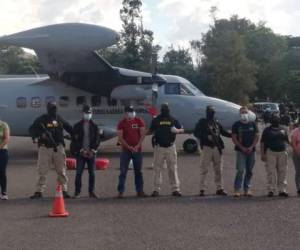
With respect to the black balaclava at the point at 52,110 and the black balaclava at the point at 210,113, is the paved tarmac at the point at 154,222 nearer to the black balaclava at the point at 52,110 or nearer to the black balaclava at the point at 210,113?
the black balaclava at the point at 210,113

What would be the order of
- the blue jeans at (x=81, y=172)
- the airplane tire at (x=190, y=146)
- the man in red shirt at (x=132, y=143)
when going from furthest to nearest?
the airplane tire at (x=190, y=146) < the man in red shirt at (x=132, y=143) < the blue jeans at (x=81, y=172)

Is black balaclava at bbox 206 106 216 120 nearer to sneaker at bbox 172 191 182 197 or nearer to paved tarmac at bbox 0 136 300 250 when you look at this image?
paved tarmac at bbox 0 136 300 250

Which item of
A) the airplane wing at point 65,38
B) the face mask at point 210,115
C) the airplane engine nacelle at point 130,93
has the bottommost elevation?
the face mask at point 210,115

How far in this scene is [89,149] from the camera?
13438mm

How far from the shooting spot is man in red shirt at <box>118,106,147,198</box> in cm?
1338

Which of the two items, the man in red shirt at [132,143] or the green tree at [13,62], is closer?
the man in red shirt at [132,143]

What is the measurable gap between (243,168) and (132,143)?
2256 mm

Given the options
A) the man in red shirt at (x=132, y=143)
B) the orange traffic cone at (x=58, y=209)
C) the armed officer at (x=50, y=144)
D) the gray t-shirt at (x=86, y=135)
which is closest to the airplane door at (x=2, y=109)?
the armed officer at (x=50, y=144)

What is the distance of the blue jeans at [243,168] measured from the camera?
13125 millimetres

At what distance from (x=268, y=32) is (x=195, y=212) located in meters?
82.5

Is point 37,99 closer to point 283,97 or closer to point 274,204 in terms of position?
point 274,204

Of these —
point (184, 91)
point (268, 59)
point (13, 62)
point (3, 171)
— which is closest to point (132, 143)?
point (3, 171)

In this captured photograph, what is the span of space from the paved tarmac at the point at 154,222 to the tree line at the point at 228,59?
87.6 ft

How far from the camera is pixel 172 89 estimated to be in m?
23.7
